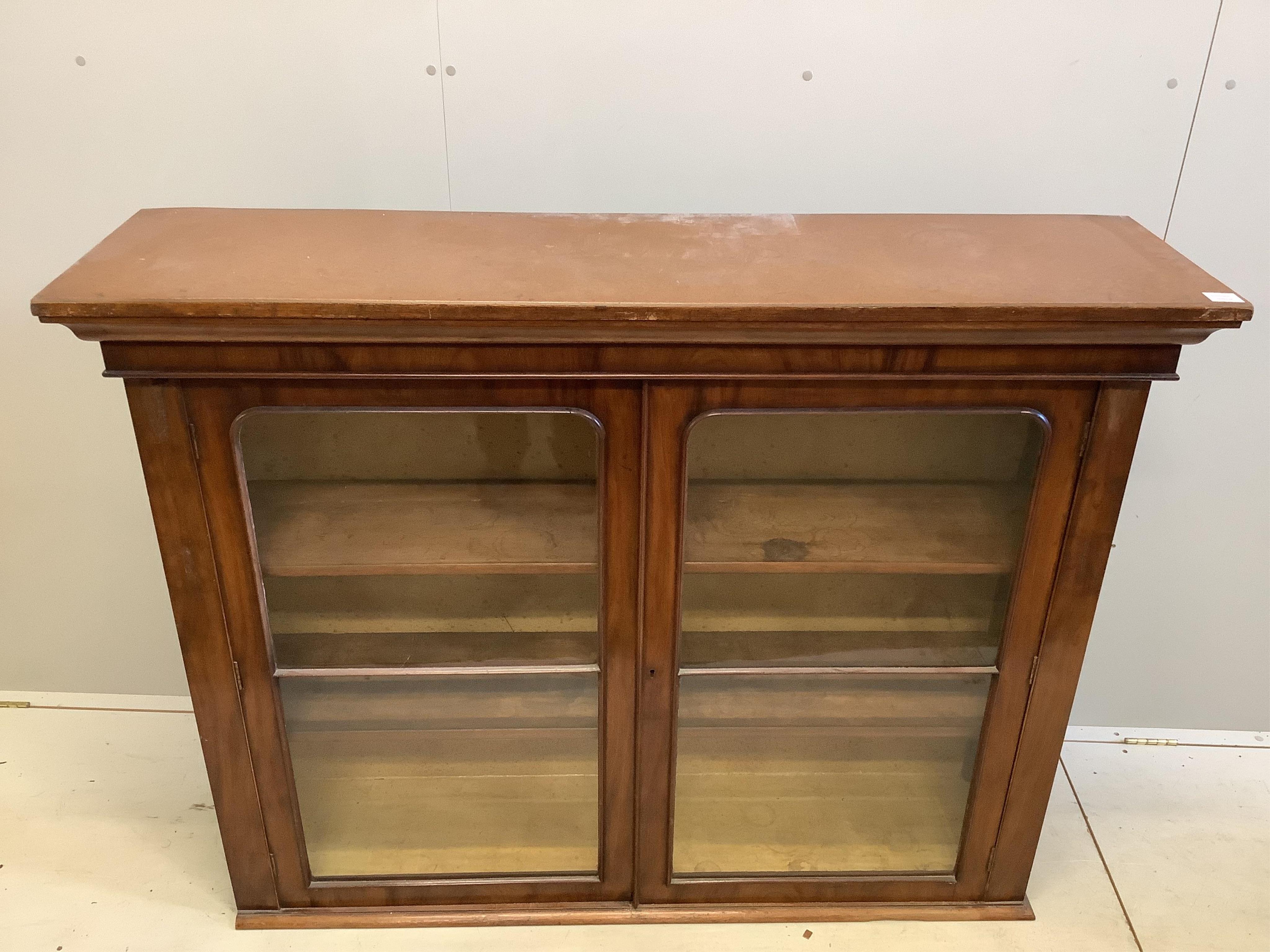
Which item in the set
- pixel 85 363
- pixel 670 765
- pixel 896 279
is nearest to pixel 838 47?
pixel 896 279

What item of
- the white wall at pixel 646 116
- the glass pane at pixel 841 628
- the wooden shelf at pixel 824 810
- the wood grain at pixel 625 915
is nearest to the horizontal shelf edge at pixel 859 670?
the glass pane at pixel 841 628

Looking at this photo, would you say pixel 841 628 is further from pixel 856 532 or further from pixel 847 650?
pixel 856 532

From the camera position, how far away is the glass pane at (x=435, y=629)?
128 cm

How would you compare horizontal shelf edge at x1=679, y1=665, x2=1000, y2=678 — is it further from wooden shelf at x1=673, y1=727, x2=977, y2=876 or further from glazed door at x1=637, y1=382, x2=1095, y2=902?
wooden shelf at x1=673, y1=727, x2=977, y2=876

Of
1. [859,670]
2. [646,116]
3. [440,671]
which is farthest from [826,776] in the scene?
[646,116]

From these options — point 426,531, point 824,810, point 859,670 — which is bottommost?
point 824,810

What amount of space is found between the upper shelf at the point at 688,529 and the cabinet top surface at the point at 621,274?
0.28m

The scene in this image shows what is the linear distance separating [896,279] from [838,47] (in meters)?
0.48

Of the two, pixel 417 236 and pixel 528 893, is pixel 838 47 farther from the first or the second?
pixel 528 893

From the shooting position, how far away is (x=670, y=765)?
4.83 feet

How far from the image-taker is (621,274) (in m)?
1.18

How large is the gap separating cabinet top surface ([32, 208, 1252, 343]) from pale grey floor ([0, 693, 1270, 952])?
0.99m

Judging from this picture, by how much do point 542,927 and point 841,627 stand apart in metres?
0.68

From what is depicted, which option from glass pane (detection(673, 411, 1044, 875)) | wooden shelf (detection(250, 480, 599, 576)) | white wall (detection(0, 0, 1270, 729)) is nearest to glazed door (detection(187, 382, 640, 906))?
wooden shelf (detection(250, 480, 599, 576))
